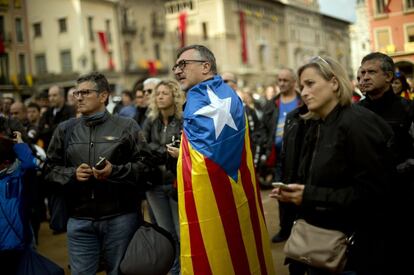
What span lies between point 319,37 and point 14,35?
178ft

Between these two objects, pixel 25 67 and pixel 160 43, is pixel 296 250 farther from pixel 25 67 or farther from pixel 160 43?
pixel 160 43

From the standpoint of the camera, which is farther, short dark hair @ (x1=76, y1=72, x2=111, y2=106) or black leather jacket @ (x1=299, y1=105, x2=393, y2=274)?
short dark hair @ (x1=76, y1=72, x2=111, y2=106)

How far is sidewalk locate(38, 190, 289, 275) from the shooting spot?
5657 mm

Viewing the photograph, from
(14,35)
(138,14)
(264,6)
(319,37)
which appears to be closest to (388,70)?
(14,35)

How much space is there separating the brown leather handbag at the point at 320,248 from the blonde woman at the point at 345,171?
0.07m

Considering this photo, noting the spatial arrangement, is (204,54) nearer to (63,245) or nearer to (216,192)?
(216,192)

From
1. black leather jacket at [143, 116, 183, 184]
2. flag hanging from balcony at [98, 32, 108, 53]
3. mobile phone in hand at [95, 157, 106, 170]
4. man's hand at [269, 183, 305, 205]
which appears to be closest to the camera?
man's hand at [269, 183, 305, 205]

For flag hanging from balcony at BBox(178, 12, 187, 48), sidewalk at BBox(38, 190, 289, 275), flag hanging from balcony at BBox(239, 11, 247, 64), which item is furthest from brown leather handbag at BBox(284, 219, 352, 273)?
flag hanging from balcony at BBox(239, 11, 247, 64)

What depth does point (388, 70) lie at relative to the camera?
13.3 ft

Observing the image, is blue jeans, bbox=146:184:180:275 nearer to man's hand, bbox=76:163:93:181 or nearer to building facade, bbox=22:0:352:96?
man's hand, bbox=76:163:93:181

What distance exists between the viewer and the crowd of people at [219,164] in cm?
265

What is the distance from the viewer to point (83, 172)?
142 inches

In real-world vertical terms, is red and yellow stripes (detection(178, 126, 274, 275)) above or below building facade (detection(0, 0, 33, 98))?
below

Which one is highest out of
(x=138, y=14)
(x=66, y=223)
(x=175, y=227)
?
(x=138, y=14)
